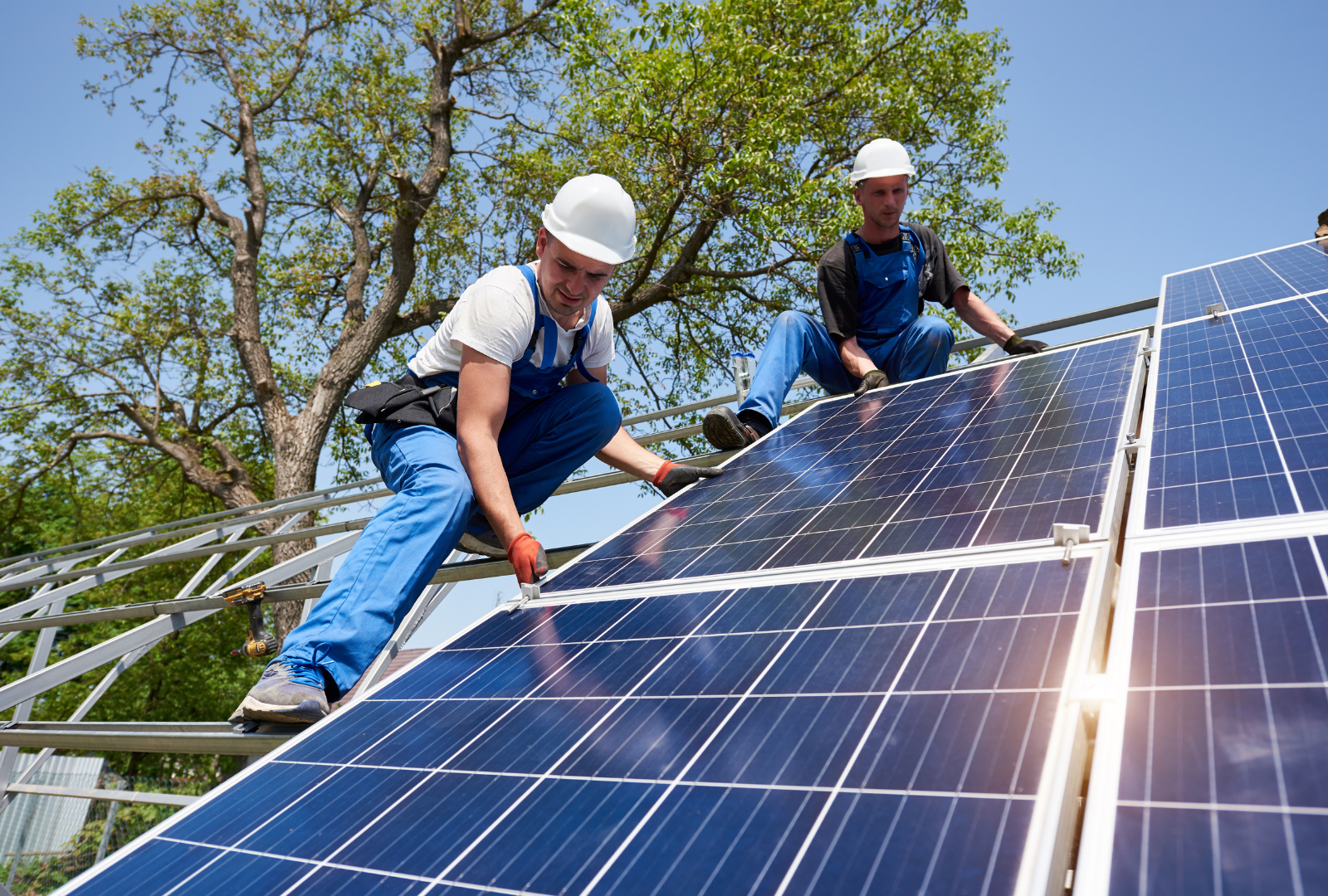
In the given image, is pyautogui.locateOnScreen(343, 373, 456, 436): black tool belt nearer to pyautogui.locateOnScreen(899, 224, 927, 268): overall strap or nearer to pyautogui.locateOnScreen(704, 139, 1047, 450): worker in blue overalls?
pyautogui.locateOnScreen(704, 139, 1047, 450): worker in blue overalls

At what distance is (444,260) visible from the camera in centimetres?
1881

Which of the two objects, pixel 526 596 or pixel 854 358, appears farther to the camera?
pixel 854 358

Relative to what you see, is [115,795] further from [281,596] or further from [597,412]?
[597,412]

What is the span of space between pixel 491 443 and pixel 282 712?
134 centimetres

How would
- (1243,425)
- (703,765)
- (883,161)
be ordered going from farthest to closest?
(883,161) → (1243,425) → (703,765)

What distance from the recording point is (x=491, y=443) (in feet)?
12.0

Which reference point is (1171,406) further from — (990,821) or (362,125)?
(362,125)

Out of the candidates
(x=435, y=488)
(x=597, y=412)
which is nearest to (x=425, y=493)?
(x=435, y=488)

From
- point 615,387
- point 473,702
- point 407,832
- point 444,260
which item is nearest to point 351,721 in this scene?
point 473,702

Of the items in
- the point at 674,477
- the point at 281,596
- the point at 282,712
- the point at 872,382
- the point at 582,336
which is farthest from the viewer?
the point at 872,382

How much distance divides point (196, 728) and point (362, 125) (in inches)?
658

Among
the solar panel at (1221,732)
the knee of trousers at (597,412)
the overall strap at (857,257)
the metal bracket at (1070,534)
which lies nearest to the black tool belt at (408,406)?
the knee of trousers at (597,412)

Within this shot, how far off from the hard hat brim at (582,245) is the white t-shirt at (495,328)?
26 cm

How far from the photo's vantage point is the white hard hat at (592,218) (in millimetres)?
3781
